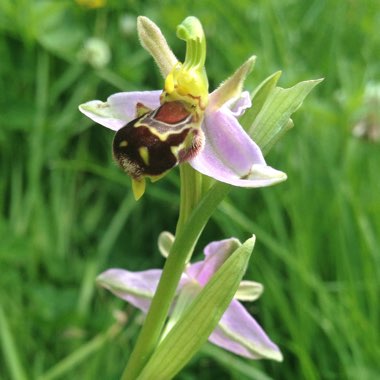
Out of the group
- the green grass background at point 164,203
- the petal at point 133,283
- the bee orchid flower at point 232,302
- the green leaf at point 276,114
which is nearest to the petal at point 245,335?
the bee orchid flower at point 232,302

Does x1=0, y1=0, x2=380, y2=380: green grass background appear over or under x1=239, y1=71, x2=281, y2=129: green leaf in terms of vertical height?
under

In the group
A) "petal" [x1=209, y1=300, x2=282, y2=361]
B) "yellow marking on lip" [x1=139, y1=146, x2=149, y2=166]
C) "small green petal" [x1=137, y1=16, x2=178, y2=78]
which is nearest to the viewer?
"yellow marking on lip" [x1=139, y1=146, x2=149, y2=166]

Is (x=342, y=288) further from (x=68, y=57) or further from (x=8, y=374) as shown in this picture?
(x=68, y=57)

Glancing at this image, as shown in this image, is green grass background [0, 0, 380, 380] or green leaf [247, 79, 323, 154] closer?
green leaf [247, 79, 323, 154]

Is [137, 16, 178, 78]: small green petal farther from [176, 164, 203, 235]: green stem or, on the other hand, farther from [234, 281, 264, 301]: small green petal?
[234, 281, 264, 301]: small green petal

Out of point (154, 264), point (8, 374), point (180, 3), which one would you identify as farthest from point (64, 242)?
point (180, 3)

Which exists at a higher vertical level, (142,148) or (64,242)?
(142,148)

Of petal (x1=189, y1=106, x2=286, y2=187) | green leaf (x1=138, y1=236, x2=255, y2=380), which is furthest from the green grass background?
petal (x1=189, y1=106, x2=286, y2=187)
